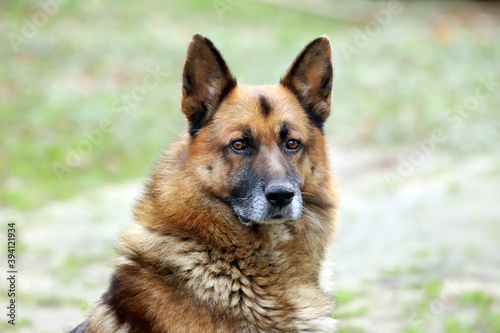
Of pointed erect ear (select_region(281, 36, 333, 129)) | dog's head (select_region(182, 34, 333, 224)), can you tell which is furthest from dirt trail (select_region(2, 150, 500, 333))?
dog's head (select_region(182, 34, 333, 224))

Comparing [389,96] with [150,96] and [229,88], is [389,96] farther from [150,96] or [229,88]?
[229,88]

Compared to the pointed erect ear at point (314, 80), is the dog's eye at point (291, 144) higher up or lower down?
lower down

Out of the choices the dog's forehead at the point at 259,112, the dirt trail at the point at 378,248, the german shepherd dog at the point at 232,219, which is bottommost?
the dirt trail at the point at 378,248

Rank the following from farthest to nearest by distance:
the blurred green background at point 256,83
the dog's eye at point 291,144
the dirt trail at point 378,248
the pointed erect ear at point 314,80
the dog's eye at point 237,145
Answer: the blurred green background at point 256,83 → the dirt trail at point 378,248 → the pointed erect ear at point 314,80 → the dog's eye at point 291,144 → the dog's eye at point 237,145

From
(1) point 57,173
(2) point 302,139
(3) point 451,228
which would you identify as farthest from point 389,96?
(2) point 302,139

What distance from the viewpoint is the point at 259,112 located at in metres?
4.70

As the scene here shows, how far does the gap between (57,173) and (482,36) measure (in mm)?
15126

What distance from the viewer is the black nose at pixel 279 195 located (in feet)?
14.4

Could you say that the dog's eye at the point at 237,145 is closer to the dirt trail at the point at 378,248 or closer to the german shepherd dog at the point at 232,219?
the german shepherd dog at the point at 232,219

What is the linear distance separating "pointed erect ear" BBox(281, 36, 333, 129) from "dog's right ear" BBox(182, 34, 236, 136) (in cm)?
53

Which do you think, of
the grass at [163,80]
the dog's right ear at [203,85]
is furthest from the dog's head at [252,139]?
the grass at [163,80]

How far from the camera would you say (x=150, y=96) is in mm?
16453

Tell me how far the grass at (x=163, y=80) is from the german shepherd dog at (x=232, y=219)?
750 centimetres

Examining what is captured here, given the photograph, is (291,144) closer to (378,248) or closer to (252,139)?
(252,139)
